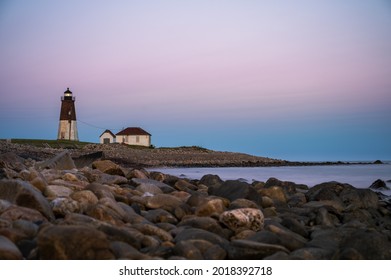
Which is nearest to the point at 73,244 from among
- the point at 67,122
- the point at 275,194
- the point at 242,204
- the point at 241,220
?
the point at 241,220

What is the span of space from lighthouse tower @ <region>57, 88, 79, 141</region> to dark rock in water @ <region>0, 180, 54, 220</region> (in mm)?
47965

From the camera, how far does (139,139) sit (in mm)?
57625

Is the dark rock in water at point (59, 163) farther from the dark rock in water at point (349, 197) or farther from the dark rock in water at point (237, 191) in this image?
the dark rock in water at point (349, 197)

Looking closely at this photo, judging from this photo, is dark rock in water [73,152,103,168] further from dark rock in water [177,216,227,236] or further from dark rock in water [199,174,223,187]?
dark rock in water [177,216,227,236]

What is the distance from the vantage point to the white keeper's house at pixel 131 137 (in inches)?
2269

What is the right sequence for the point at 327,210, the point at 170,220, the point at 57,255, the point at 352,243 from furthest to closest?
the point at 327,210 → the point at 170,220 → the point at 352,243 → the point at 57,255

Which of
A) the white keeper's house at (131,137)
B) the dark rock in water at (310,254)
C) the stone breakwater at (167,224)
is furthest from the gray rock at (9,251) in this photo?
the white keeper's house at (131,137)

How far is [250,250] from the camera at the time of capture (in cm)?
461

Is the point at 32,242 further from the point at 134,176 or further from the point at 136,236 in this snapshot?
the point at 134,176

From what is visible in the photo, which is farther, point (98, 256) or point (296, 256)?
point (296, 256)

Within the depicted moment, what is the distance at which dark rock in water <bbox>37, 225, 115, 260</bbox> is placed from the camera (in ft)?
13.4

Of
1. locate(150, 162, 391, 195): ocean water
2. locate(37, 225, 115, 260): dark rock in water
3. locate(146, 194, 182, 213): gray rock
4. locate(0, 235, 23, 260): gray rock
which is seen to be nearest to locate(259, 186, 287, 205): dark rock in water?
locate(146, 194, 182, 213): gray rock
